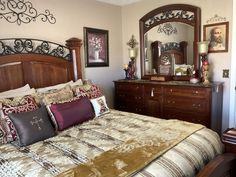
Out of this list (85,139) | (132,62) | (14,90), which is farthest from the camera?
(132,62)

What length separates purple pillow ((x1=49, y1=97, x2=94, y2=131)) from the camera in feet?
7.16

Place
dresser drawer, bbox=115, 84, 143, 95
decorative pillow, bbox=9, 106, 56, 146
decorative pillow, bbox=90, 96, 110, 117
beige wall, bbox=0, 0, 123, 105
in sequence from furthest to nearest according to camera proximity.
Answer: dresser drawer, bbox=115, 84, 143, 95 < beige wall, bbox=0, 0, 123, 105 < decorative pillow, bbox=90, 96, 110, 117 < decorative pillow, bbox=9, 106, 56, 146

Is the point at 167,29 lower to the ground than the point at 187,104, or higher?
higher

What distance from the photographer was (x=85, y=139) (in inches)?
74.2

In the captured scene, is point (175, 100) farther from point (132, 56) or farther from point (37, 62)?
point (37, 62)

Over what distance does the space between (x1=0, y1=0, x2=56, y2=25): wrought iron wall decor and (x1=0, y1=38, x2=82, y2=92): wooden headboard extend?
10.8 inches

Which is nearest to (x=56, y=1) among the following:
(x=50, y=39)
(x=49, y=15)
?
(x=49, y=15)

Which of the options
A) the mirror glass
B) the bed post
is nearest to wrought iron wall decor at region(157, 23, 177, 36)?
the mirror glass

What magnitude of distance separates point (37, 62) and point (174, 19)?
7.51ft

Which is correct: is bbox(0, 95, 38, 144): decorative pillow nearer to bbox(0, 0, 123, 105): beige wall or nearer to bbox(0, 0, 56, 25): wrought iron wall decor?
bbox(0, 0, 123, 105): beige wall

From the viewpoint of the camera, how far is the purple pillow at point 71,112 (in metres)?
2.18

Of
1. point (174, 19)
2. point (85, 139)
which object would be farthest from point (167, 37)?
point (85, 139)

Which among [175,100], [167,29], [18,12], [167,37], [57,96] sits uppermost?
[18,12]

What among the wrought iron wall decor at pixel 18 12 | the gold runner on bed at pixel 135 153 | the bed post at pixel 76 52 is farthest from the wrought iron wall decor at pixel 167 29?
the gold runner on bed at pixel 135 153
